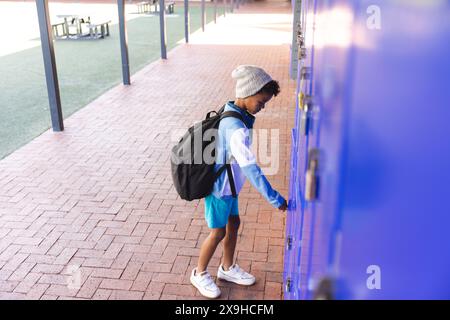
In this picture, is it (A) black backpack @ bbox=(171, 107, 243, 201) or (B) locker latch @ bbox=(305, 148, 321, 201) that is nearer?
(B) locker latch @ bbox=(305, 148, 321, 201)

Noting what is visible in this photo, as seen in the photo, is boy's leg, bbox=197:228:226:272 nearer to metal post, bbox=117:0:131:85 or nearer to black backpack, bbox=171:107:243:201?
black backpack, bbox=171:107:243:201

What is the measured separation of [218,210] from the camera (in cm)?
296

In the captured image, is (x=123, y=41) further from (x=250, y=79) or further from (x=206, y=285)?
(x=250, y=79)

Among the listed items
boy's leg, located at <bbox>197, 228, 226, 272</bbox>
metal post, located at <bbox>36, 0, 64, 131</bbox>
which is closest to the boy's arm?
boy's leg, located at <bbox>197, 228, 226, 272</bbox>

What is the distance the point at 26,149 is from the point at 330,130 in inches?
221

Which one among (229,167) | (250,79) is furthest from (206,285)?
(250,79)

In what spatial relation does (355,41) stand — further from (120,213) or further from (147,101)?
(147,101)

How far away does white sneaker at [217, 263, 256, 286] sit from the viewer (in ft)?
11.1

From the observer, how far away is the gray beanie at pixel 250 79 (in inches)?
103

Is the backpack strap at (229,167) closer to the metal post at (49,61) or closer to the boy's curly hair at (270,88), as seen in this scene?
the boy's curly hair at (270,88)

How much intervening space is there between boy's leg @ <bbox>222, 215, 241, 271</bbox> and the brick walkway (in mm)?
190

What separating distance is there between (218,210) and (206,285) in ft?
2.15
